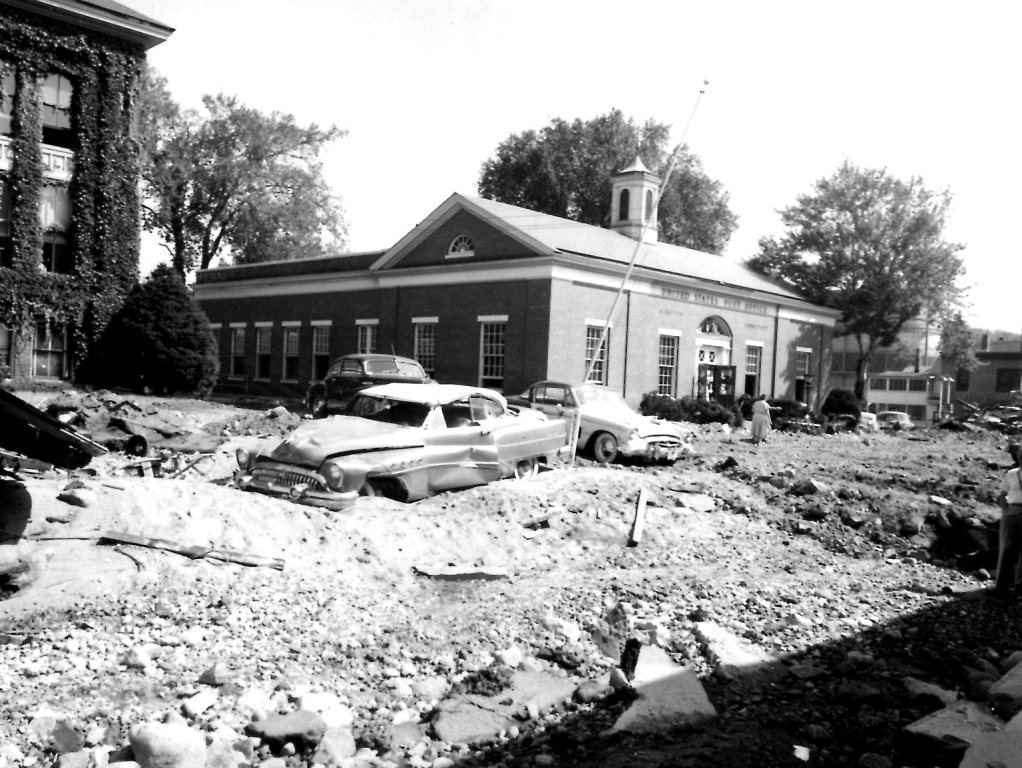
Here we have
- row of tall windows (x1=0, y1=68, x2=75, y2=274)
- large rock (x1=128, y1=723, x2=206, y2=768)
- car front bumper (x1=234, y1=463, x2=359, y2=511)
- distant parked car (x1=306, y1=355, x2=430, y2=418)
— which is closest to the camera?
large rock (x1=128, y1=723, x2=206, y2=768)

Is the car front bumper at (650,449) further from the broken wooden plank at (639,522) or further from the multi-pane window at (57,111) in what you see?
the multi-pane window at (57,111)

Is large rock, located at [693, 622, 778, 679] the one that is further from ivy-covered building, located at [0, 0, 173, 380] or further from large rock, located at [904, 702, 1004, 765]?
ivy-covered building, located at [0, 0, 173, 380]

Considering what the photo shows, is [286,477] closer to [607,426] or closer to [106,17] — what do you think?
[607,426]

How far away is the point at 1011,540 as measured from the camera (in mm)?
10172

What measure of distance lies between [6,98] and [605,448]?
2172 cm

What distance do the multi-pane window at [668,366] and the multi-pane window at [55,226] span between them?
64.8 ft

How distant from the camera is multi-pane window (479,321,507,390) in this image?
29.4 m

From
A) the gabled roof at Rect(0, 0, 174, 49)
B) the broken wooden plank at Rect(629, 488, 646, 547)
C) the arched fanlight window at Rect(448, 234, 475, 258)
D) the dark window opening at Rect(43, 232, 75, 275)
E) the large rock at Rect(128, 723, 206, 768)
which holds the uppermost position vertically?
the gabled roof at Rect(0, 0, 174, 49)

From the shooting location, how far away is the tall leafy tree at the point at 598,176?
56031 mm

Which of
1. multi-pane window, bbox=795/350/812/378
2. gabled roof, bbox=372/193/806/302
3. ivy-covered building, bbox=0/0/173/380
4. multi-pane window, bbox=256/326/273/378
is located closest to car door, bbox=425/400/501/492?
gabled roof, bbox=372/193/806/302

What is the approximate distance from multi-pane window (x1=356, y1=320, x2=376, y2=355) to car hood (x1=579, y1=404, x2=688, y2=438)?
1721 cm

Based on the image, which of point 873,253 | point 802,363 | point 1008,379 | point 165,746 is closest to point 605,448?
point 165,746

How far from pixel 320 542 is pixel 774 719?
473cm

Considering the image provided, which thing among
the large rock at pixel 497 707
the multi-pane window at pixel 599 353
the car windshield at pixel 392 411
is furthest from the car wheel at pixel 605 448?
the multi-pane window at pixel 599 353
